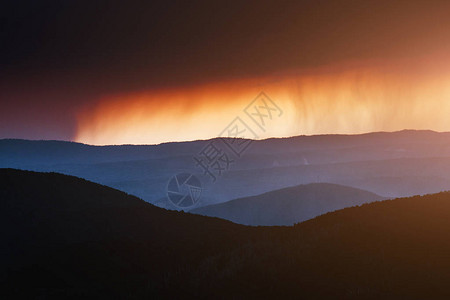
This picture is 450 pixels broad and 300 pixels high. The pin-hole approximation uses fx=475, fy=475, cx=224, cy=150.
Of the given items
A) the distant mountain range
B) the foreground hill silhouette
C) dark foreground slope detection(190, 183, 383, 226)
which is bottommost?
the foreground hill silhouette

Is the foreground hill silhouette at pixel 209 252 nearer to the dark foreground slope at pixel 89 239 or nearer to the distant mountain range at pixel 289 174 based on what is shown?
the dark foreground slope at pixel 89 239

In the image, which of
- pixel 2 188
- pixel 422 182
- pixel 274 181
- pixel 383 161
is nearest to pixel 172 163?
pixel 274 181

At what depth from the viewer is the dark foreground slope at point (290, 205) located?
68938 millimetres

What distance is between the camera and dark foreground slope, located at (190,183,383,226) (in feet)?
226

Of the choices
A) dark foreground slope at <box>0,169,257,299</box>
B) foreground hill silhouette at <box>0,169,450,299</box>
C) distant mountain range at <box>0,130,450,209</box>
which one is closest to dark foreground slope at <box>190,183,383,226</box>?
dark foreground slope at <box>0,169,257,299</box>

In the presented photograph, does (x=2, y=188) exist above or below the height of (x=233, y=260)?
above

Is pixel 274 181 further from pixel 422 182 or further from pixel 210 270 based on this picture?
pixel 210 270

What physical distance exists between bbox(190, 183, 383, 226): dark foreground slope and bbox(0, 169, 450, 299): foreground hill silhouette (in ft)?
134

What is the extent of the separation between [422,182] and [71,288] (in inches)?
5218

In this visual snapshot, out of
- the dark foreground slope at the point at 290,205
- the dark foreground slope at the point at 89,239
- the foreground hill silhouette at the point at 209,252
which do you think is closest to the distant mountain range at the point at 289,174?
the dark foreground slope at the point at 290,205

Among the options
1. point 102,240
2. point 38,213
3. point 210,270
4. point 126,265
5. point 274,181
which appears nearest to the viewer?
point 210,270

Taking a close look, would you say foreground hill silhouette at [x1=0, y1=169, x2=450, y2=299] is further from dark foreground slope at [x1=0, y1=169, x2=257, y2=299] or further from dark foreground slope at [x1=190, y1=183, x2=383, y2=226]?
dark foreground slope at [x1=190, y1=183, x2=383, y2=226]

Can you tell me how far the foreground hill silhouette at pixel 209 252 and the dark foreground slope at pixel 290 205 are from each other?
40.7 metres

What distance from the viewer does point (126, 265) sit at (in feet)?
65.8
